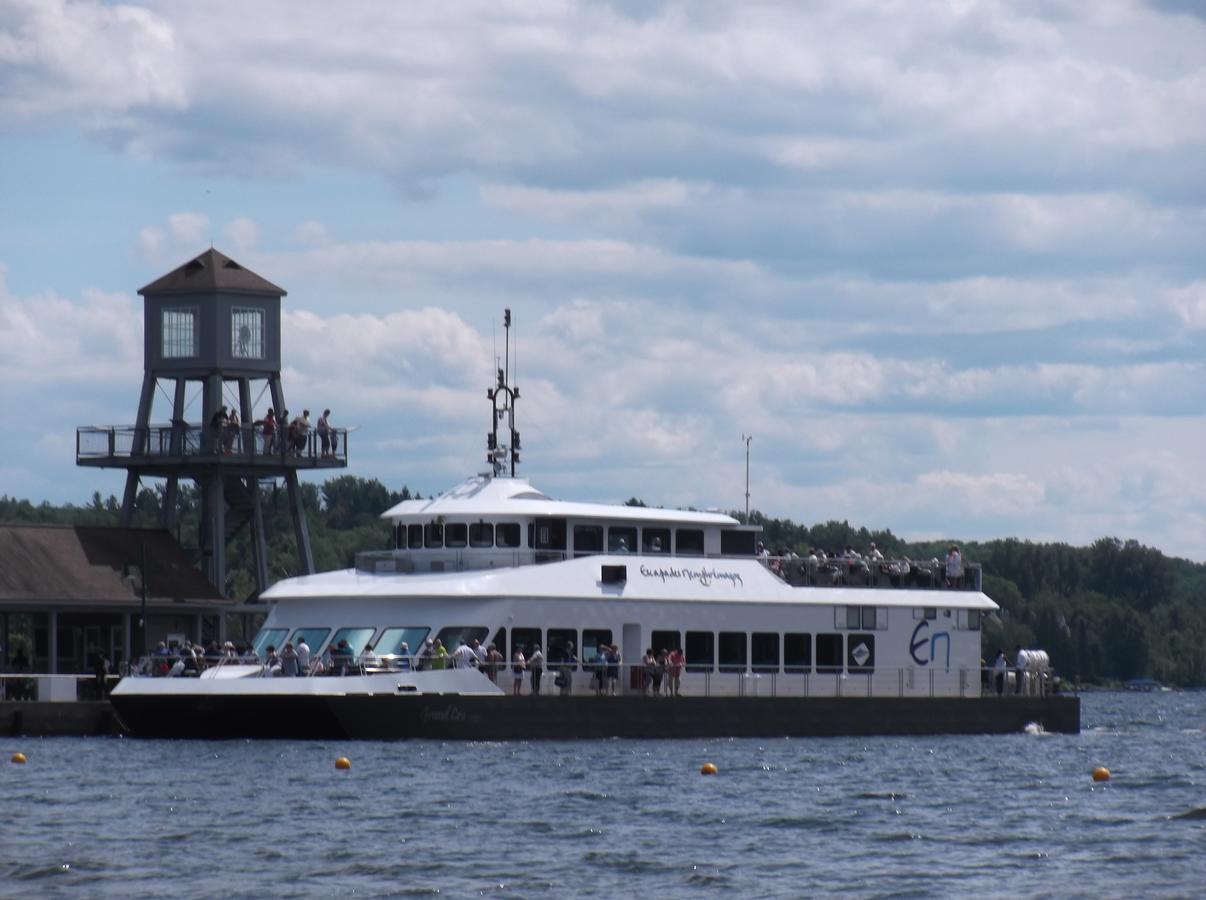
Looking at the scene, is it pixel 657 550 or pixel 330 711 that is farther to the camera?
pixel 657 550

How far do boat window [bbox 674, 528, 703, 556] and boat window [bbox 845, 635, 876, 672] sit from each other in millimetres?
4025

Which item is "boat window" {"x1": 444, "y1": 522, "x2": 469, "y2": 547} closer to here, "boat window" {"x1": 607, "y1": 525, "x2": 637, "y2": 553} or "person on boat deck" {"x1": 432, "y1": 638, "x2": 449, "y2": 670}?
"boat window" {"x1": 607, "y1": 525, "x2": 637, "y2": 553}

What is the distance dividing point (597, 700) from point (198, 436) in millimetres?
18386

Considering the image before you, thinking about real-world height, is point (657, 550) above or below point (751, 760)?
above

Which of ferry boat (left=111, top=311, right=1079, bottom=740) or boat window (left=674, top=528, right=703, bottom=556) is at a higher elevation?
boat window (left=674, top=528, right=703, bottom=556)

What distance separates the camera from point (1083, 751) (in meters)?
50.0

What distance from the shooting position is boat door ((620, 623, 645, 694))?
157 feet

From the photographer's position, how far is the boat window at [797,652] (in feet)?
165

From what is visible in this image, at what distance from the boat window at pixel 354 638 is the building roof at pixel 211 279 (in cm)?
1798

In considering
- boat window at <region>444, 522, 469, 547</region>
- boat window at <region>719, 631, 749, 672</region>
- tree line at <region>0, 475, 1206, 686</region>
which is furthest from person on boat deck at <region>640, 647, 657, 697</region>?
tree line at <region>0, 475, 1206, 686</region>

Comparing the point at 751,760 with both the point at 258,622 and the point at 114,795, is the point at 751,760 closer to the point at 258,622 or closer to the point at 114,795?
the point at 114,795

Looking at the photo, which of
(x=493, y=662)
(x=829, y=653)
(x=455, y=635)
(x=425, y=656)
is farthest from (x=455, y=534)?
(x=829, y=653)

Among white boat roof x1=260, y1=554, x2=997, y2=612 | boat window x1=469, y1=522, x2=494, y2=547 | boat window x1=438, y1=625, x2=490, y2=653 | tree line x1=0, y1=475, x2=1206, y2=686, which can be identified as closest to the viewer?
boat window x1=438, y1=625, x2=490, y2=653

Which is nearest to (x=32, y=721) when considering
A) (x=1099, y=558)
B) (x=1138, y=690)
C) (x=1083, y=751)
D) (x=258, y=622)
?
(x=258, y=622)
